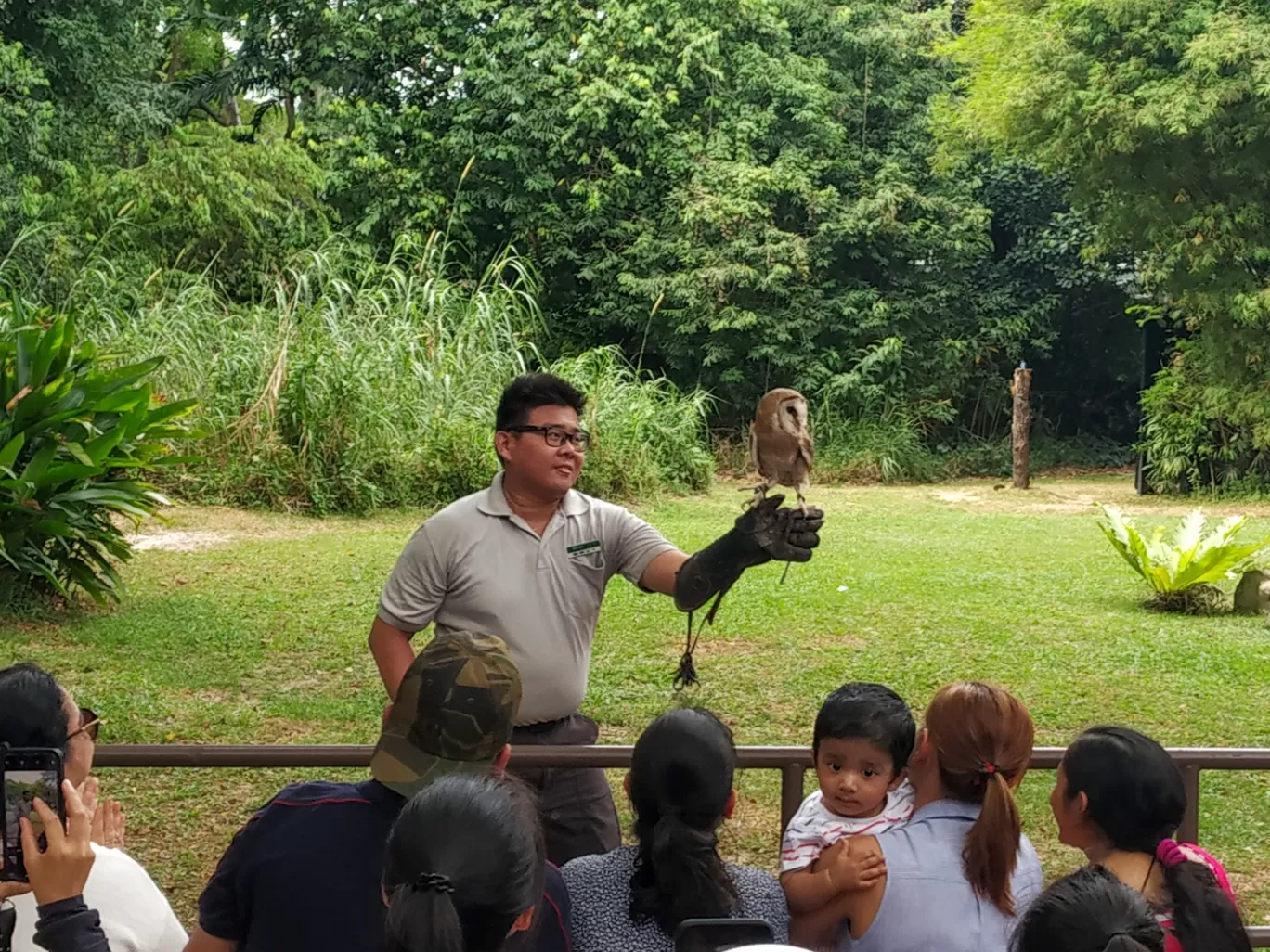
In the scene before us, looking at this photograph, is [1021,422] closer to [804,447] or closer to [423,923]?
[804,447]

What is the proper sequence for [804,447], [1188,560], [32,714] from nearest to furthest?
[32,714] → [804,447] → [1188,560]

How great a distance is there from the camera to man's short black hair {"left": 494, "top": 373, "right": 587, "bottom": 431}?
2953mm

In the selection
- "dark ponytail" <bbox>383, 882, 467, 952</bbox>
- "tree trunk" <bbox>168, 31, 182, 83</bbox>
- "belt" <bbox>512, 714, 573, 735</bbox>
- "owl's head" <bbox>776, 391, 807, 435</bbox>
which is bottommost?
"belt" <bbox>512, 714, 573, 735</bbox>

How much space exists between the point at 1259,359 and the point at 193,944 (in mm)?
16589

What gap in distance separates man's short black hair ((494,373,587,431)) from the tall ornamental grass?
330 inches

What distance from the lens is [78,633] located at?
24.6ft

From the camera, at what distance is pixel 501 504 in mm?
2971

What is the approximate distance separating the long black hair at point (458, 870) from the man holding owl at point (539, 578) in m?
1.42

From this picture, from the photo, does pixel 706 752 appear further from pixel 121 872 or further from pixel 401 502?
pixel 401 502

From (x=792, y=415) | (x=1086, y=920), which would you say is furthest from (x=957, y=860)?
(x=792, y=415)

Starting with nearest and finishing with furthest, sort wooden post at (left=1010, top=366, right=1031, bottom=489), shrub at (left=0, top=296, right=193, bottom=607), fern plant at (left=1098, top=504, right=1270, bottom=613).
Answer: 1. shrub at (left=0, top=296, right=193, bottom=607)
2. fern plant at (left=1098, top=504, right=1270, bottom=613)
3. wooden post at (left=1010, top=366, right=1031, bottom=489)

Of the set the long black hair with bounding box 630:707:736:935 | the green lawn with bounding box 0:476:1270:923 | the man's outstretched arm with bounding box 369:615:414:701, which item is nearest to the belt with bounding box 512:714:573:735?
the man's outstretched arm with bounding box 369:615:414:701

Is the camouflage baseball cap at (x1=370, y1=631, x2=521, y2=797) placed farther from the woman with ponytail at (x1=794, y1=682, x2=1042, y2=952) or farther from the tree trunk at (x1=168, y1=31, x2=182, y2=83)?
the tree trunk at (x1=168, y1=31, x2=182, y2=83)

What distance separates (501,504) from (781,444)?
2.06ft
